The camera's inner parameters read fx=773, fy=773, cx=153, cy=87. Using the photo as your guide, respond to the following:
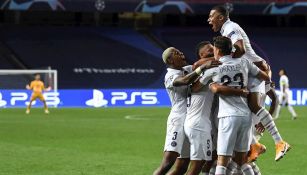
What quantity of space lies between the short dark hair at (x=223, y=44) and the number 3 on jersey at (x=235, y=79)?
33 centimetres

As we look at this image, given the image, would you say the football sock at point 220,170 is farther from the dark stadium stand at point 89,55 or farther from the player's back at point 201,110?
the dark stadium stand at point 89,55

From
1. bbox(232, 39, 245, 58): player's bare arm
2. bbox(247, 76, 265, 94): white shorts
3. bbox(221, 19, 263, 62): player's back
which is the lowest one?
bbox(247, 76, 265, 94): white shorts

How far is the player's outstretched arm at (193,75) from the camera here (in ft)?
34.4

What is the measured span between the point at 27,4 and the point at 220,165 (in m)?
37.8

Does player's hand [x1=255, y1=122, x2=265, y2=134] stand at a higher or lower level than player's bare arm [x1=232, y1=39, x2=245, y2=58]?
lower

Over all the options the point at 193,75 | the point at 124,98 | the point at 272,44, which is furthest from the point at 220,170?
the point at 272,44

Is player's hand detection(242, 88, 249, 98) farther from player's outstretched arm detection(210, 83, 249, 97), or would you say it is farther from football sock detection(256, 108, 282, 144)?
football sock detection(256, 108, 282, 144)

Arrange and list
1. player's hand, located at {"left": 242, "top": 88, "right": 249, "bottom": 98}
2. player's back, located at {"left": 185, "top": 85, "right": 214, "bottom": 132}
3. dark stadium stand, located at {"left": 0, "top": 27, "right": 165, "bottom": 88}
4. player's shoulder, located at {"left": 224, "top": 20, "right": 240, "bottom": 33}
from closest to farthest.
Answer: player's hand, located at {"left": 242, "top": 88, "right": 249, "bottom": 98} → player's back, located at {"left": 185, "top": 85, "right": 214, "bottom": 132} → player's shoulder, located at {"left": 224, "top": 20, "right": 240, "bottom": 33} → dark stadium stand, located at {"left": 0, "top": 27, "right": 165, "bottom": 88}

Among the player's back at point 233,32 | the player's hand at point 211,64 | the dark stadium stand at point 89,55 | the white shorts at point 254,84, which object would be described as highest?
the dark stadium stand at point 89,55

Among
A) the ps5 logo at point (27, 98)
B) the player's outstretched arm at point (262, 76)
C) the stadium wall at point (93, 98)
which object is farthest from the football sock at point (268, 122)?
the ps5 logo at point (27, 98)

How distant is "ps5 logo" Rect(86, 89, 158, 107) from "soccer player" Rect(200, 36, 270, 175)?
106 feet

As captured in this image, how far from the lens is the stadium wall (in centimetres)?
4166

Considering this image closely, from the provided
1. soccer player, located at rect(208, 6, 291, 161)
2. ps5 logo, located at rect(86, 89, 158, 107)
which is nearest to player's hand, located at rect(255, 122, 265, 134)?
soccer player, located at rect(208, 6, 291, 161)

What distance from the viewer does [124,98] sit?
43.6 meters
